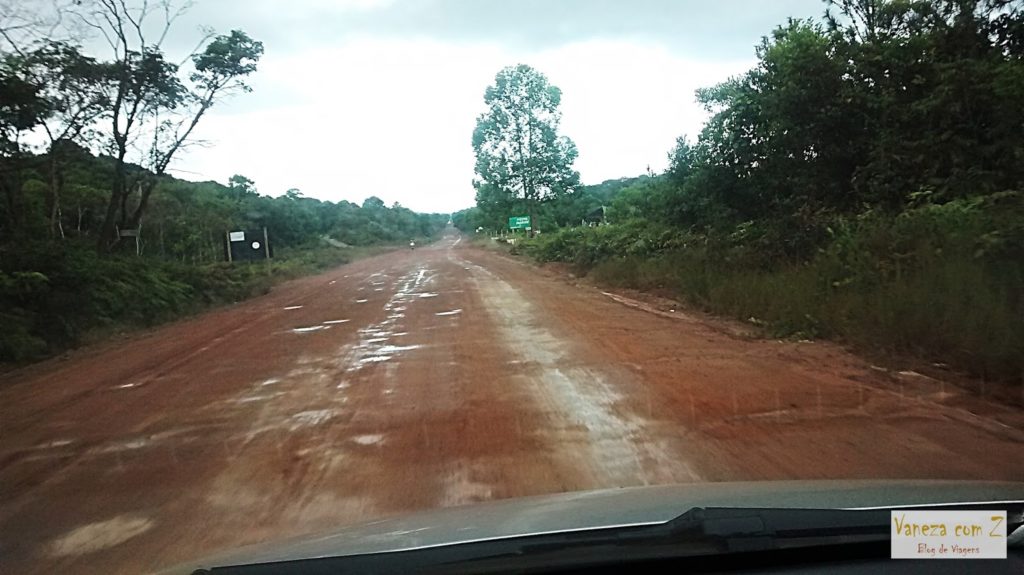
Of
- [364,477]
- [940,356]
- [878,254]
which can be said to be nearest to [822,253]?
[878,254]

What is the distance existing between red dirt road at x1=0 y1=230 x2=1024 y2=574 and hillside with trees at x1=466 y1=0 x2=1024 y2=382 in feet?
3.65

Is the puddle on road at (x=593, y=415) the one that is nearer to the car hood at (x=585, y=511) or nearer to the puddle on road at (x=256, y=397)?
the car hood at (x=585, y=511)

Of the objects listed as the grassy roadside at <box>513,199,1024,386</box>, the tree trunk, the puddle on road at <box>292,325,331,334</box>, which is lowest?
the puddle on road at <box>292,325,331,334</box>

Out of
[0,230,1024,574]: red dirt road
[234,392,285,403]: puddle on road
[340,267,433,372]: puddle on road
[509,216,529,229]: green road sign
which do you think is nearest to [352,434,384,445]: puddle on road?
[0,230,1024,574]: red dirt road

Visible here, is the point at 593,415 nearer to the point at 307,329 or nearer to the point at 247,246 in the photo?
the point at 307,329

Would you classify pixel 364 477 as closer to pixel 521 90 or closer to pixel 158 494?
pixel 158 494

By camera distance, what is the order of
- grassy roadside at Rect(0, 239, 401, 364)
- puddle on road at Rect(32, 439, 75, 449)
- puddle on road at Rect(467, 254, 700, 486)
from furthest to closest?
1. grassy roadside at Rect(0, 239, 401, 364)
2. puddle on road at Rect(32, 439, 75, 449)
3. puddle on road at Rect(467, 254, 700, 486)

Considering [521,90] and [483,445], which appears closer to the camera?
[483,445]

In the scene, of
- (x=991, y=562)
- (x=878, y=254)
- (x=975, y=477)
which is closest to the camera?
(x=991, y=562)

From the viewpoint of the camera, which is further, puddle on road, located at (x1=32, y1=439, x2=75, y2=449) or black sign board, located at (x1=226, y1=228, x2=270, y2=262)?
black sign board, located at (x1=226, y1=228, x2=270, y2=262)

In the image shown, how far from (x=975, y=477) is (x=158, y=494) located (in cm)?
531

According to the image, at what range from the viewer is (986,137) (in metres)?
15.2

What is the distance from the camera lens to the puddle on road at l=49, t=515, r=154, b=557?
4.93 meters

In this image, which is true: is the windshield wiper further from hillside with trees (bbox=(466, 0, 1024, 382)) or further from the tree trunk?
the tree trunk
